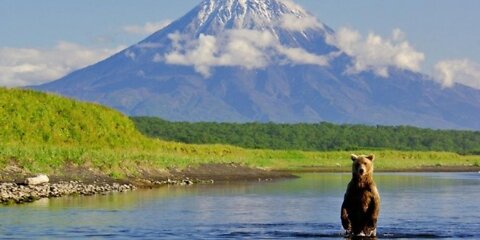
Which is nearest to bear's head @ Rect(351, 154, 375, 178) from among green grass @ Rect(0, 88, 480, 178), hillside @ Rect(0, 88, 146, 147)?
green grass @ Rect(0, 88, 480, 178)

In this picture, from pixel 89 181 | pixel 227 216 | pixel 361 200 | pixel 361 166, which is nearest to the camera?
pixel 361 166

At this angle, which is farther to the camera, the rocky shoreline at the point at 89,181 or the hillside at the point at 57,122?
the hillside at the point at 57,122

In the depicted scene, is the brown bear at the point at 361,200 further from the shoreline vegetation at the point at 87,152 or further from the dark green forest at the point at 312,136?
the dark green forest at the point at 312,136

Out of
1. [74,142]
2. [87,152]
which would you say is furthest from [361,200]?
[74,142]

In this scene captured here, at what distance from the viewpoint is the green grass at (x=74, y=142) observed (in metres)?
51.6

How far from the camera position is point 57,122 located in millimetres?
66688

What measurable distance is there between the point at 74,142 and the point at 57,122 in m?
2.07

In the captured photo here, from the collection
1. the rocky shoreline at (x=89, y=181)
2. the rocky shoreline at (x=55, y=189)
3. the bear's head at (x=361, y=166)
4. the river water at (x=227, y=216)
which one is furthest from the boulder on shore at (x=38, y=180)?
the bear's head at (x=361, y=166)

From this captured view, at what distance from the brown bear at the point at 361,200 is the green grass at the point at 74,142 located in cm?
2271

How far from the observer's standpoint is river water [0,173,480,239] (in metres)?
30.1

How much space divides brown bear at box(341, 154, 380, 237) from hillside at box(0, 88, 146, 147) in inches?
1319

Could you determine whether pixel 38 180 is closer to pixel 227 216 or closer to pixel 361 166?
pixel 227 216

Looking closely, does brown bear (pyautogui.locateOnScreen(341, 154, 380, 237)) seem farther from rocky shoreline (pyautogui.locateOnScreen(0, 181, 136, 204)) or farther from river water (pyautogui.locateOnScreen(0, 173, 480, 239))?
rocky shoreline (pyautogui.locateOnScreen(0, 181, 136, 204))

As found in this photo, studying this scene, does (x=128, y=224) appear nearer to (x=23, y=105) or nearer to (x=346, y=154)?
(x=23, y=105)
